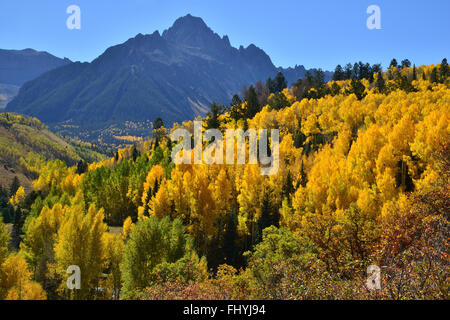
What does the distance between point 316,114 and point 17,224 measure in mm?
90455

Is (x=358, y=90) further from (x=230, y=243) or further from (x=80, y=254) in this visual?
(x=80, y=254)

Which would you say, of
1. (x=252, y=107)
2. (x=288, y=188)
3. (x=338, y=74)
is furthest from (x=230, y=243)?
(x=338, y=74)

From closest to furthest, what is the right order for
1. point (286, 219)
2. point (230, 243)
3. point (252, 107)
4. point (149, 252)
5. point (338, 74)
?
point (149, 252) < point (286, 219) < point (230, 243) < point (252, 107) < point (338, 74)

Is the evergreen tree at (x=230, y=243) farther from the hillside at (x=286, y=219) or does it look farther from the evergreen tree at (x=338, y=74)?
the evergreen tree at (x=338, y=74)

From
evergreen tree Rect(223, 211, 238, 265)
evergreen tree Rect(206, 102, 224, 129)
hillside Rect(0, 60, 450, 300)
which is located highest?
evergreen tree Rect(206, 102, 224, 129)

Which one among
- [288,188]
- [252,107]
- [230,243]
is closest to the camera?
[230,243]

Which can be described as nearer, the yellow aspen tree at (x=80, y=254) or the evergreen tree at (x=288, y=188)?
the yellow aspen tree at (x=80, y=254)

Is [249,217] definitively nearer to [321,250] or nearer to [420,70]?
[321,250]

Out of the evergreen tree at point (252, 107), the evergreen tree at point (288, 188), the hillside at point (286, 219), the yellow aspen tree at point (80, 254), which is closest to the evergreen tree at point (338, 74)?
the hillside at point (286, 219)

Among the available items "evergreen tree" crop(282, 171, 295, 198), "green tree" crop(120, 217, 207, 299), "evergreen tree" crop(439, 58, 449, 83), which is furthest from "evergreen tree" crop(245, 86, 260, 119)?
"green tree" crop(120, 217, 207, 299)

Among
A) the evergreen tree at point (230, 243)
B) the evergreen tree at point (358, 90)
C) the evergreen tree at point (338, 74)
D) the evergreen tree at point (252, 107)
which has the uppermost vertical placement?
the evergreen tree at point (338, 74)

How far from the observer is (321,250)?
943 inches

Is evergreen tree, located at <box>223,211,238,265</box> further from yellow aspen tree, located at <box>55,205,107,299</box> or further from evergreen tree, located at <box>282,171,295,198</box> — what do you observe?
yellow aspen tree, located at <box>55,205,107,299</box>

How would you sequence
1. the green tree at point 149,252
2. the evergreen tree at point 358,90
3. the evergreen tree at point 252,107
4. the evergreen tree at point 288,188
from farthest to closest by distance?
1. the evergreen tree at point 252,107
2. the evergreen tree at point 358,90
3. the evergreen tree at point 288,188
4. the green tree at point 149,252
